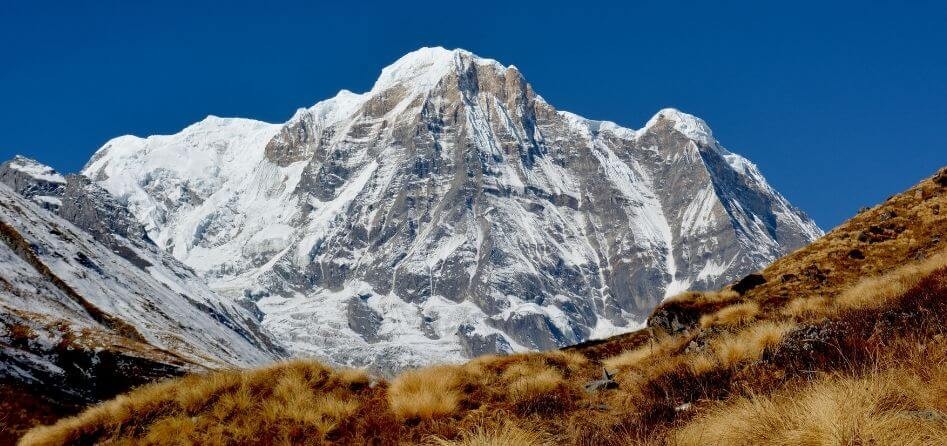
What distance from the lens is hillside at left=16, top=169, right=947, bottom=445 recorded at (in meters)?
7.52

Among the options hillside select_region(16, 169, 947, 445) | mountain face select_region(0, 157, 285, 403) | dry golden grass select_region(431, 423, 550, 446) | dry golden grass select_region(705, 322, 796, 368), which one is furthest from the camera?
mountain face select_region(0, 157, 285, 403)

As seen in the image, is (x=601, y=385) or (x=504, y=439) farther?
(x=601, y=385)

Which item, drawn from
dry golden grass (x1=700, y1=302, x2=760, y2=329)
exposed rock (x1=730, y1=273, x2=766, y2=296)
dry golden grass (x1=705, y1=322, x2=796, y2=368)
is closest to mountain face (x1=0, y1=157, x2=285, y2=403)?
dry golden grass (x1=705, y1=322, x2=796, y2=368)

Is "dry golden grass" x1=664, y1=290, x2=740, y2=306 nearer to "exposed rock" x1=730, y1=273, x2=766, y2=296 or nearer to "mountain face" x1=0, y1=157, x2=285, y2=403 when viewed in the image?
"exposed rock" x1=730, y1=273, x2=766, y2=296

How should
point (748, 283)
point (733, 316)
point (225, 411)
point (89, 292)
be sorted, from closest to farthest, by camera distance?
point (225, 411) < point (733, 316) < point (748, 283) < point (89, 292)

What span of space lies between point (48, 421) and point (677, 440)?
17.7 meters

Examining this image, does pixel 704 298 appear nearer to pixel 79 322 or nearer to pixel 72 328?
pixel 72 328

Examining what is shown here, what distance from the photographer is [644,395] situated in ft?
38.3

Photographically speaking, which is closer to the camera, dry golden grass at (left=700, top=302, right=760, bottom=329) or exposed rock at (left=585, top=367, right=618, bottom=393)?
exposed rock at (left=585, top=367, right=618, bottom=393)

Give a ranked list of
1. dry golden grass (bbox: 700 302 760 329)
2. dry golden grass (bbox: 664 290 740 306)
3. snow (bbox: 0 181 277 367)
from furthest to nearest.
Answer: snow (bbox: 0 181 277 367), dry golden grass (bbox: 664 290 740 306), dry golden grass (bbox: 700 302 760 329)

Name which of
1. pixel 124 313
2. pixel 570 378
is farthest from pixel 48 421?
pixel 124 313

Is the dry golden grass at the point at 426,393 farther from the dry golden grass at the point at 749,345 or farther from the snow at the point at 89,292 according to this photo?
the snow at the point at 89,292

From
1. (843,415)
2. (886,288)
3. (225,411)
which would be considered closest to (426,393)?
(225,411)

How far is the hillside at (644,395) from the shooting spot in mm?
7516
